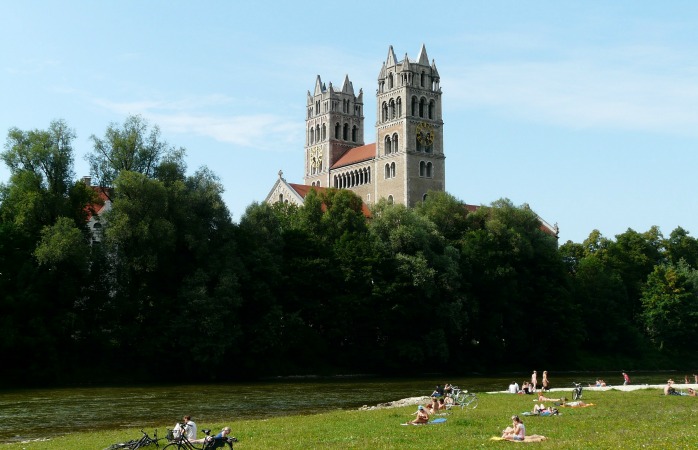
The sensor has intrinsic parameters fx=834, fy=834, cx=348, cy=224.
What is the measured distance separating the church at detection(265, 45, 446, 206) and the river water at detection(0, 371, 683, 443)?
63757 mm

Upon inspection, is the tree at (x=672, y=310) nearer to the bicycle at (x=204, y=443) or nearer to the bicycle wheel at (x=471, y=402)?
the bicycle wheel at (x=471, y=402)

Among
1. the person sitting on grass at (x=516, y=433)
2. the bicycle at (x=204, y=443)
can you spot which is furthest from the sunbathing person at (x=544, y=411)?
the bicycle at (x=204, y=443)

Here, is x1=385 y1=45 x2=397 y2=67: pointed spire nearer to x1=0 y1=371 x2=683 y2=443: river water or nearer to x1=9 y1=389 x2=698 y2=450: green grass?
x1=0 y1=371 x2=683 y2=443: river water

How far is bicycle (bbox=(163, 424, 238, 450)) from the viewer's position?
21188 mm

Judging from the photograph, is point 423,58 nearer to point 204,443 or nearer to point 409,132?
point 409,132

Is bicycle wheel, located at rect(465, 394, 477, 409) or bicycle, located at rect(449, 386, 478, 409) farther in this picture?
bicycle wheel, located at rect(465, 394, 477, 409)

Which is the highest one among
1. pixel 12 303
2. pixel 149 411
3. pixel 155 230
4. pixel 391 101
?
pixel 391 101

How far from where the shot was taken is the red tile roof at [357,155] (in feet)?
430

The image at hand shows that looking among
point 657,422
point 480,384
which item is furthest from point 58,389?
point 657,422

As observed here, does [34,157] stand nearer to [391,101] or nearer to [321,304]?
[321,304]

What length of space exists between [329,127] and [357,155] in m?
11.1

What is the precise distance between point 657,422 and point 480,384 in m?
32.2

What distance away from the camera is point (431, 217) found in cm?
8388

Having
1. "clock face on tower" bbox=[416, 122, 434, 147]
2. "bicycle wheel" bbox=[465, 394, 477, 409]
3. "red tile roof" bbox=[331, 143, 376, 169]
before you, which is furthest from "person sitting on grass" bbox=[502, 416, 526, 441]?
"red tile roof" bbox=[331, 143, 376, 169]
